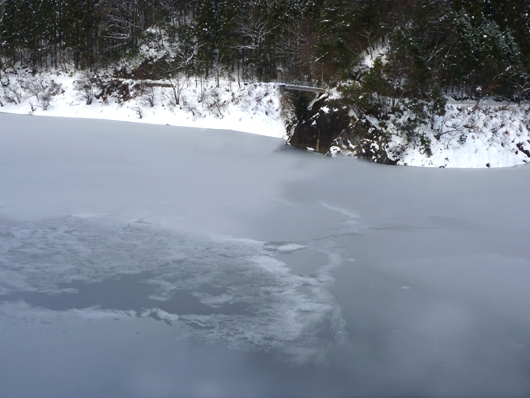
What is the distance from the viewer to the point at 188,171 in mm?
15711

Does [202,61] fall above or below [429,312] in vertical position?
above

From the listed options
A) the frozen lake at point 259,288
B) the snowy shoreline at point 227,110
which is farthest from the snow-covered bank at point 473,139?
the frozen lake at point 259,288

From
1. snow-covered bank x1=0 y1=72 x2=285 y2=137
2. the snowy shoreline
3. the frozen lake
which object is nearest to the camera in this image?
the frozen lake

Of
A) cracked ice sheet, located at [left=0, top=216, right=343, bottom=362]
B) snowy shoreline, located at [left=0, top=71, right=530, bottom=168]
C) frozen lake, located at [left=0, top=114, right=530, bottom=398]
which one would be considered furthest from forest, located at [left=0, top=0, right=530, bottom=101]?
cracked ice sheet, located at [left=0, top=216, right=343, bottom=362]

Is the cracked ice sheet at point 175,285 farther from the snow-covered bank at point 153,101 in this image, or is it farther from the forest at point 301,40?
the snow-covered bank at point 153,101

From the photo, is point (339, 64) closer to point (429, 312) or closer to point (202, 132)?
point (202, 132)

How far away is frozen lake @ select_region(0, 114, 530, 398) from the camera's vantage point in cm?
515

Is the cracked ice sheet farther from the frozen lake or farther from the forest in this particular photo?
the forest

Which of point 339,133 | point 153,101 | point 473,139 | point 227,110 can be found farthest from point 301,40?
point 473,139

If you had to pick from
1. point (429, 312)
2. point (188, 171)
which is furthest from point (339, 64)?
point (429, 312)

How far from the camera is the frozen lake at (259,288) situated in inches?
203

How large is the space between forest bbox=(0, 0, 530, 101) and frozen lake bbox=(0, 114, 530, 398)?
33.4 feet

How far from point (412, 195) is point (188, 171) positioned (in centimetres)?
703

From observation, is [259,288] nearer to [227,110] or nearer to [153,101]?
[227,110]
